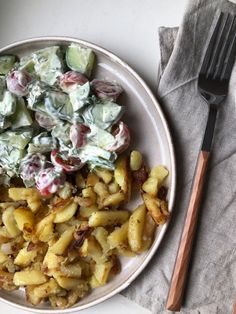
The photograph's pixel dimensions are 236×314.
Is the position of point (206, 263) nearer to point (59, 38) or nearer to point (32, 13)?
point (59, 38)

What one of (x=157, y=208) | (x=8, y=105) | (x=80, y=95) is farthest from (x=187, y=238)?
(x=8, y=105)

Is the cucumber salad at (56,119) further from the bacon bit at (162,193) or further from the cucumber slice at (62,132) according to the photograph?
the bacon bit at (162,193)

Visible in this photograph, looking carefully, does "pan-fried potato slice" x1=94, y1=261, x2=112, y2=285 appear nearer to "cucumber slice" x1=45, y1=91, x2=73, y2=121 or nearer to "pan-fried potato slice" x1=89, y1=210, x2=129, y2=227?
"pan-fried potato slice" x1=89, y1=210, x2=129, y2=227

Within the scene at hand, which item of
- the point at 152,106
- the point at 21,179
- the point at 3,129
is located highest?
the point at 152,106

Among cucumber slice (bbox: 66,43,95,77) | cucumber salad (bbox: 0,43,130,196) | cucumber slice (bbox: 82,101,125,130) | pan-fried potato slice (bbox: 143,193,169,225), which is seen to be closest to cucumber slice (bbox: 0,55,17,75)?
cucumber salad (bbox: 0,43,130,196)

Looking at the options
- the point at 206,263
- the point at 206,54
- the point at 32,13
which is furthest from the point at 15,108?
the point at 206,263

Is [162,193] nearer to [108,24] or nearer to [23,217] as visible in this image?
[23,217]

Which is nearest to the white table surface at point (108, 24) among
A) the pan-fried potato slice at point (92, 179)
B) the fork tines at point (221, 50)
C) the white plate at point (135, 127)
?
the white plate at point (135, 127)
